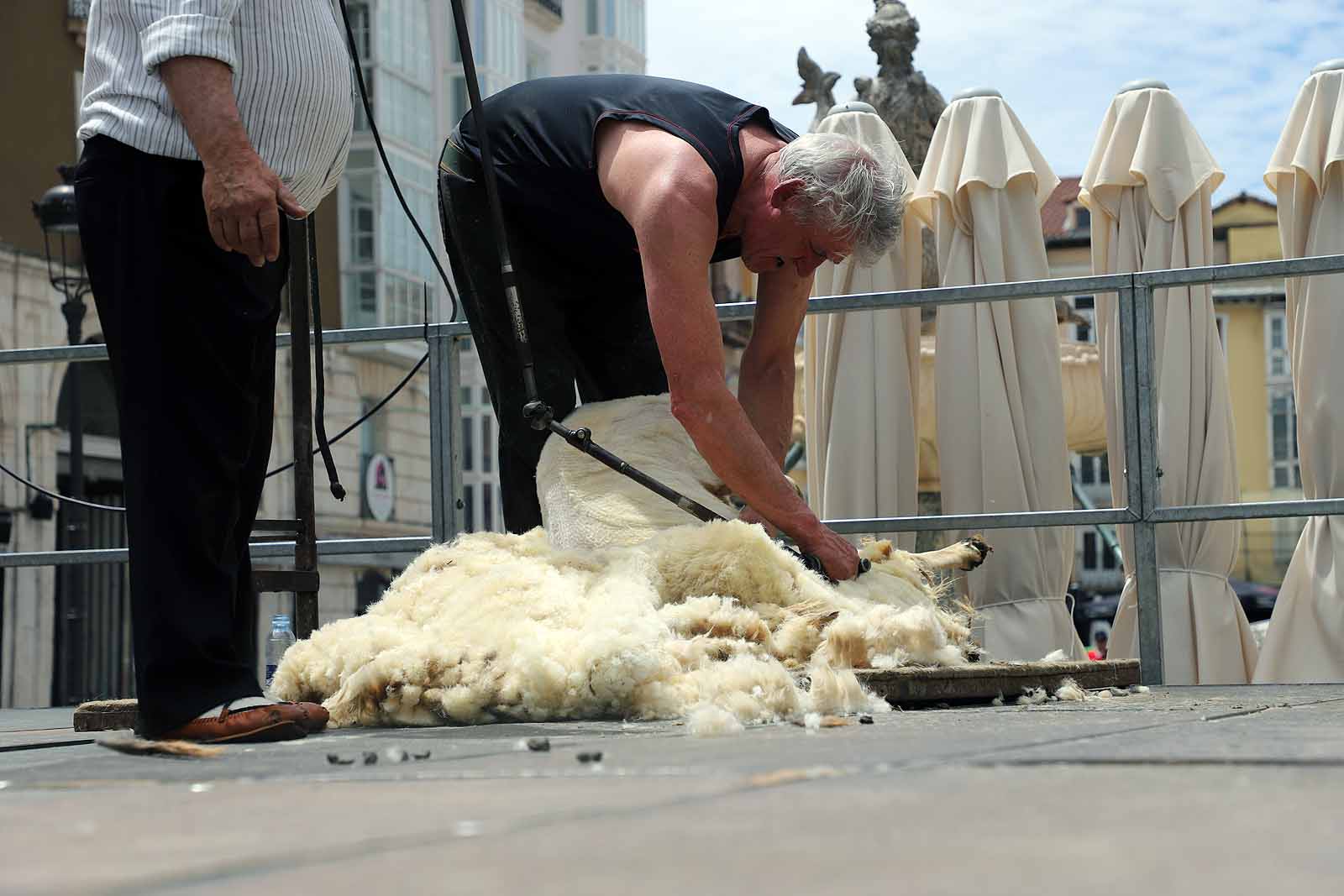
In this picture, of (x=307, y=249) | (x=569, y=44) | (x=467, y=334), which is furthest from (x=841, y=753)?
(x=569, y=44)

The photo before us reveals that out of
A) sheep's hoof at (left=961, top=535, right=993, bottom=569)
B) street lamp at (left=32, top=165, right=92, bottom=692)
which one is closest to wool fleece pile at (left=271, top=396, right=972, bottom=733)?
sheep's hoof at (left=961, top=535, right=993, bottom=569)

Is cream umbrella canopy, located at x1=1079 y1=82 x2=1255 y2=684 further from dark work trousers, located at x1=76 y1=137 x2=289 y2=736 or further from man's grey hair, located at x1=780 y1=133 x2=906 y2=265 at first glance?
dark work trousers, located at x1=76 y1=137 x2=289 y2=736

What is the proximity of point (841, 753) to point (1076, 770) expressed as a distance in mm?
330

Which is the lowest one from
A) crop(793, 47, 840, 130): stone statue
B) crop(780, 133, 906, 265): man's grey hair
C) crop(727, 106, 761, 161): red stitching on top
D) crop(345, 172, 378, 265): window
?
crop(780, 133, 906, 265): man's grey hair

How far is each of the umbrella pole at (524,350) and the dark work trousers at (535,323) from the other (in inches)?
2.7

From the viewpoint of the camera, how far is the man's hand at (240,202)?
268cm

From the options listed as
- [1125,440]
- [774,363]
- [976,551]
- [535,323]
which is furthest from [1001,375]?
[535,323]

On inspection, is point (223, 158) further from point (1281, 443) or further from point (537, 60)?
point (1281, 443)

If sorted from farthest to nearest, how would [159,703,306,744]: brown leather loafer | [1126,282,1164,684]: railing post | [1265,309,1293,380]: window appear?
1. [1265,309,1293,380]: window
2. [1126,282,1164,684]: railing post
3. [159,703,306,744]: brown leather loafer

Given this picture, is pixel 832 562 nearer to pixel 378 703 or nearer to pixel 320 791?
pixel 378 703

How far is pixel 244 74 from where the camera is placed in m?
2.83

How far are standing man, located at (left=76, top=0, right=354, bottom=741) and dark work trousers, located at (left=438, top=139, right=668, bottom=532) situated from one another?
1.03 m

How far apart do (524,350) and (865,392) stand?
3.26 meters

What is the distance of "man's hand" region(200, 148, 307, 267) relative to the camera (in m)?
2.68
